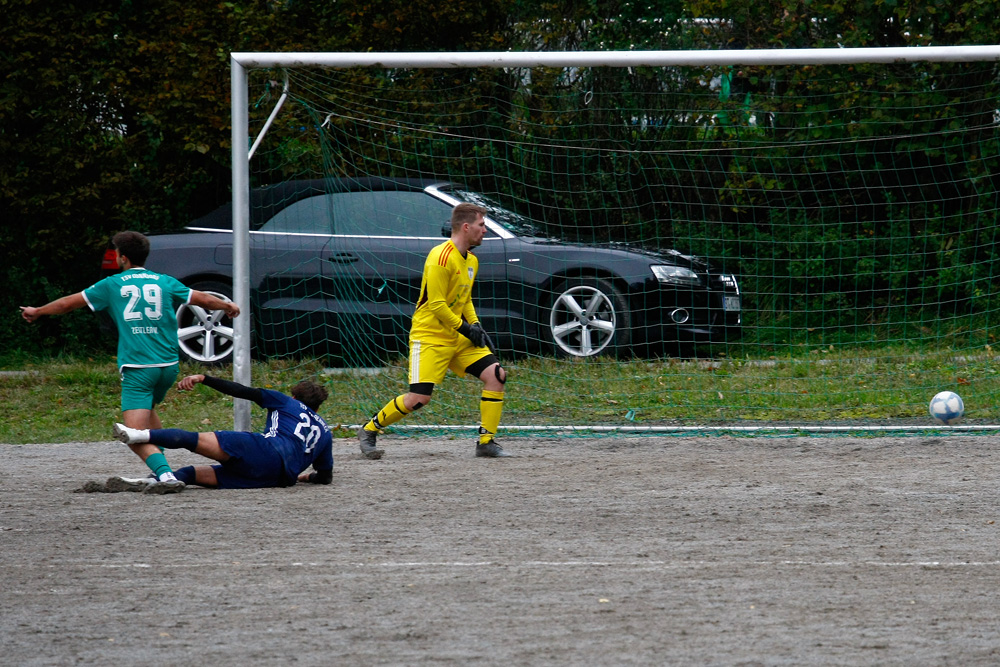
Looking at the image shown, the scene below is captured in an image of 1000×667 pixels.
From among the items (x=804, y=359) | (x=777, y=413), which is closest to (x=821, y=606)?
(x=777, y=413)

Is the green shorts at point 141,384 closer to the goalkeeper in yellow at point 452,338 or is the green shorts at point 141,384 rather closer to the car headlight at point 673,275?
the goalkeeper in yellow at point 452,338

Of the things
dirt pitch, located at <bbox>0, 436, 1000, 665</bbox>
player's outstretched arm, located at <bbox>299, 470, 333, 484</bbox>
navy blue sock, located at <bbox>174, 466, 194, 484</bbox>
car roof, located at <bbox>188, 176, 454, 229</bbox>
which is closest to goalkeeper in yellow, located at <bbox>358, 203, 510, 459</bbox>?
dirt pitch, located at <bbox>0, 436, 1000, 665</bbox>

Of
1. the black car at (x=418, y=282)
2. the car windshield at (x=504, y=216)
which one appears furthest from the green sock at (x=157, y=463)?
the car windshield at (x=504, y=216)

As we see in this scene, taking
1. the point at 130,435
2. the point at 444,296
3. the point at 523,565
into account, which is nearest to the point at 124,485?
the point at 130,435

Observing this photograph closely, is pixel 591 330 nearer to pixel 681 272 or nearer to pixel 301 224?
pixel 681 272

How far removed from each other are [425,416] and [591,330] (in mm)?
1583

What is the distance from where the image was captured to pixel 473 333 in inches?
320

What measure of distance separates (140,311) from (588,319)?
4.50 m

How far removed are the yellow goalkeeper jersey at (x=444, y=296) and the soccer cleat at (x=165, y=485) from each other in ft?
6.91

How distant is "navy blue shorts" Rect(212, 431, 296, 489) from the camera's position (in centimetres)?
679

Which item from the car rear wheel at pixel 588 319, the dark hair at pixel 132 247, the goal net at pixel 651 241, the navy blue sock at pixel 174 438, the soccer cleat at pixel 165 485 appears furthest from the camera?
the car rear wheel at pixel 588 319

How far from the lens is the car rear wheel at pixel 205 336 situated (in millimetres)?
11562

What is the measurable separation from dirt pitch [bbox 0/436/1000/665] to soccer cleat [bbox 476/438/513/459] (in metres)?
0.16

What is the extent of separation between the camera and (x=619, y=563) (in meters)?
5.18
